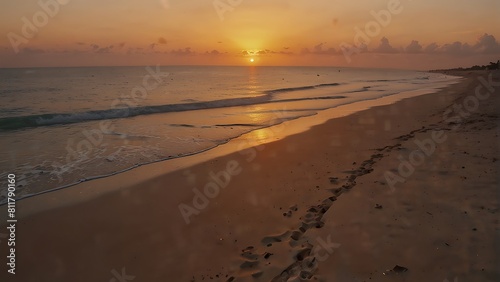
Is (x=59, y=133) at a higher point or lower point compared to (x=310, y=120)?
lower

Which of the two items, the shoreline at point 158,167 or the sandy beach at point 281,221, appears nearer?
the sandy beach at point 281,221

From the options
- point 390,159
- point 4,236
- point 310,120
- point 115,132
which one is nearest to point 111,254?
point 4,236

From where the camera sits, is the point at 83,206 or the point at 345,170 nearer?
the point at 83,206

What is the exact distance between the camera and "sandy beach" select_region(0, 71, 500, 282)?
15.3ft

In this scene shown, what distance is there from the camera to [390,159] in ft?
30.6

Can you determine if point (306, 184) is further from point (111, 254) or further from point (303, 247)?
point (111, 254)

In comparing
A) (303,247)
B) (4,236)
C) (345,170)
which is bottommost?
(4,236)

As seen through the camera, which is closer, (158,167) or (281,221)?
(281,221)

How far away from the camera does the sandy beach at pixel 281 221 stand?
465 cm

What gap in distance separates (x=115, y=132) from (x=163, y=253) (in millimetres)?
12617

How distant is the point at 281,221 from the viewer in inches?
239

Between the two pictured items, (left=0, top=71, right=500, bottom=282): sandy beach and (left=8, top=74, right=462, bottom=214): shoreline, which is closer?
(left=0, top=71, right=500, bottom=282): sandy beach

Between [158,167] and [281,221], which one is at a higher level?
[281,221]

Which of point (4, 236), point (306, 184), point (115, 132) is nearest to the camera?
point (4, 236)
